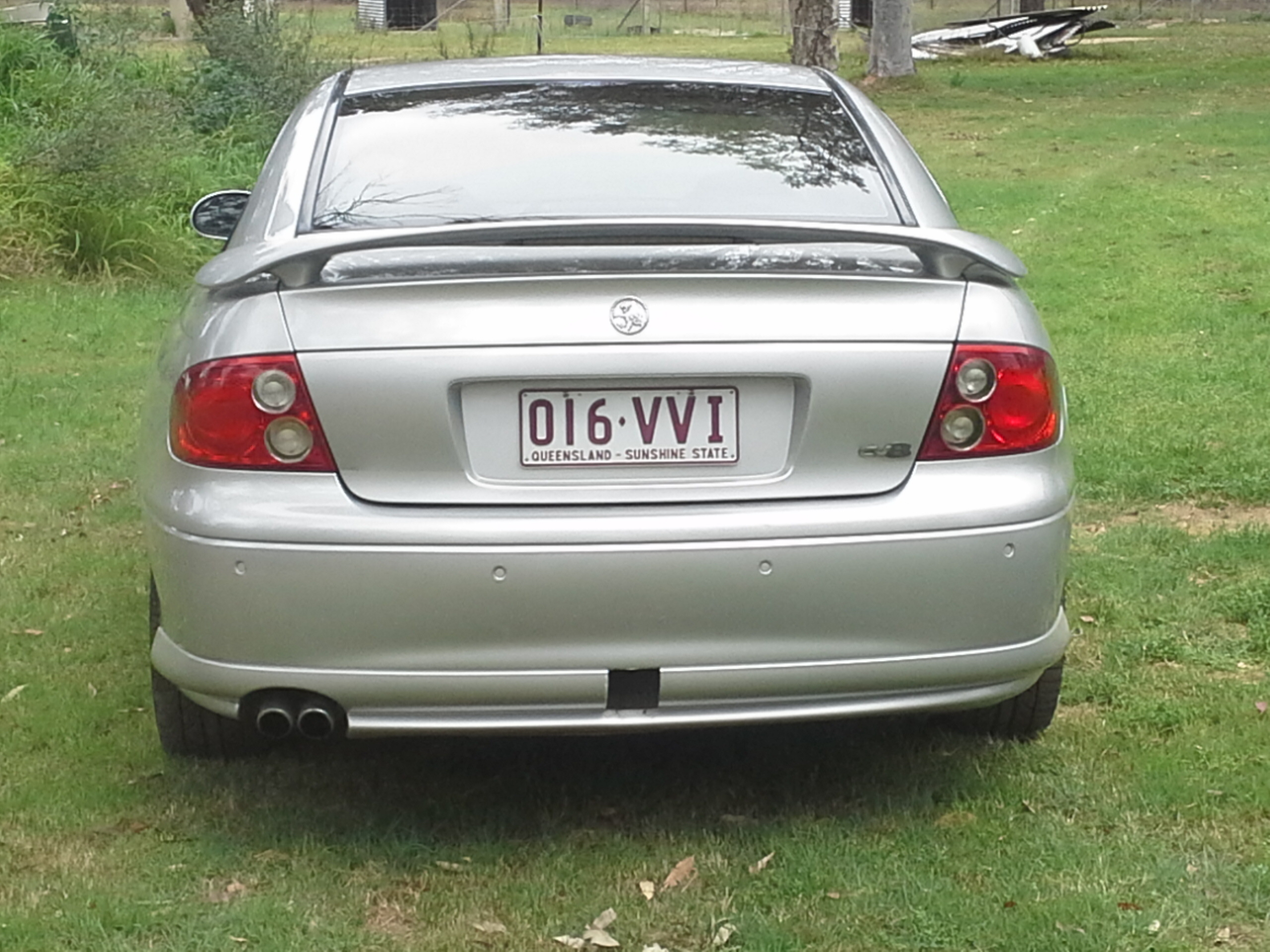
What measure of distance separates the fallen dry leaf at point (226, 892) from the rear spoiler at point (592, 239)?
1.11 m

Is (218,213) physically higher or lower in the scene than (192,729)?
higher

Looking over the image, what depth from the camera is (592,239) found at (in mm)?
3691

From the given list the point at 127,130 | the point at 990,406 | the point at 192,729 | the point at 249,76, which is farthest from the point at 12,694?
the point at 249,76

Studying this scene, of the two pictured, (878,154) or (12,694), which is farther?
(12,694)

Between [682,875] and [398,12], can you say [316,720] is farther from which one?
[398,12]

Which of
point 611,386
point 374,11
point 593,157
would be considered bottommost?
point 374,11

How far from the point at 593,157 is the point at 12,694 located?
1948 mm

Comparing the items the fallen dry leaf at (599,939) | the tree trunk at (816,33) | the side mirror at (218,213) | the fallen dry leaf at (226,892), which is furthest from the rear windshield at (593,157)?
the tree trunk at (816,33)

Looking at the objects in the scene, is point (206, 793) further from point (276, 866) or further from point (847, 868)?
point (847, 868)

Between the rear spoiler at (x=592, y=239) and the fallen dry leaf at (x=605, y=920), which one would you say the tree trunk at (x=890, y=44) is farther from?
the fallen dry leaf at (x=605, y=920)

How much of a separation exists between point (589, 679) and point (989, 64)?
29225mm

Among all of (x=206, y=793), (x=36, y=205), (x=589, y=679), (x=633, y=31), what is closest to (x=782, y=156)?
(x=589, y=679)

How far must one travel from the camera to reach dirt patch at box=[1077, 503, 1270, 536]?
6.32 m

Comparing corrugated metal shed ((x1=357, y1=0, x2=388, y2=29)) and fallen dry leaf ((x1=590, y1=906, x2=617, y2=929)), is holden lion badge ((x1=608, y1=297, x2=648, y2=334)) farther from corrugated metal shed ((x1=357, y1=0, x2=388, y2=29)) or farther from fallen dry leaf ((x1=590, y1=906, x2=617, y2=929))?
corrugated metal shed ((x1=357, y1=0, x2=388, y2=29))
